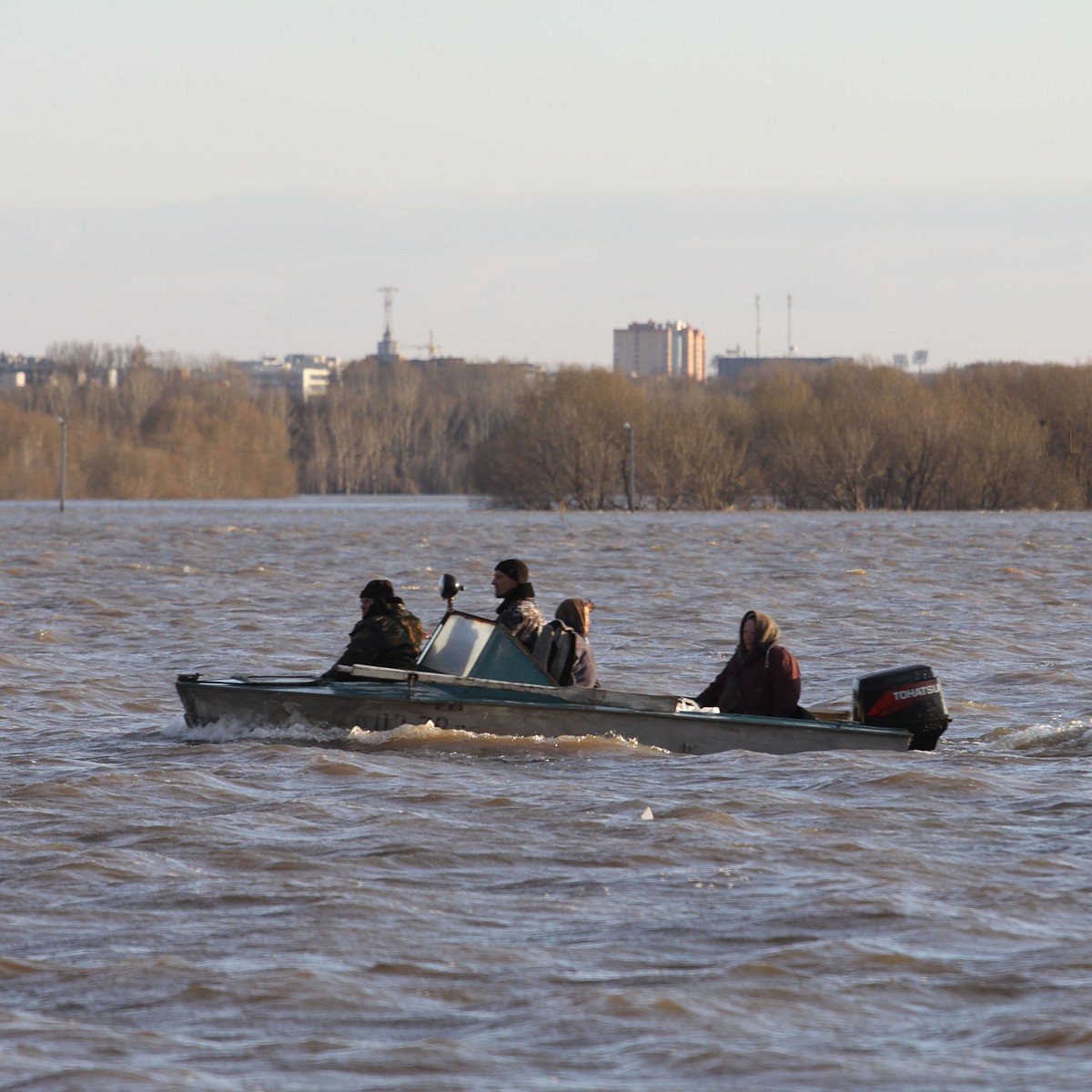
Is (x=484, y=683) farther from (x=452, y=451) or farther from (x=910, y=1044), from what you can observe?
(x=452, y=451)

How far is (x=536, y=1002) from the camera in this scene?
26.0 feet

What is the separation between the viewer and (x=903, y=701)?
14203 mm

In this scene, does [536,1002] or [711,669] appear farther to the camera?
[711,669]

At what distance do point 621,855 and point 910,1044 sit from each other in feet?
11.3

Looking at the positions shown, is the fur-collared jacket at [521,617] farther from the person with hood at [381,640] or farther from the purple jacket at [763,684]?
the purple jacket at [763,684]

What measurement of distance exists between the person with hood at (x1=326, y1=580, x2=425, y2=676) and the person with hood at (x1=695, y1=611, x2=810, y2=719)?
2.36 meters

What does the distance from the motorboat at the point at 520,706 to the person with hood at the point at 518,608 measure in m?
0.16

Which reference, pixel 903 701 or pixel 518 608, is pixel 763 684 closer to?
pixel 903 701

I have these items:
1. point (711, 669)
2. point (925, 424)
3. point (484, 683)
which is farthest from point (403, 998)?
point (925, 424)

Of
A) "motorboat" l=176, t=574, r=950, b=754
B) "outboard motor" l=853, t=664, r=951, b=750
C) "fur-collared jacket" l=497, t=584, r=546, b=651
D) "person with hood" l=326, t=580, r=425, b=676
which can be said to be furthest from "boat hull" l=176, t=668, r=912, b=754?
"fur-collared jacket" l=497, t=584, r=546, b=651

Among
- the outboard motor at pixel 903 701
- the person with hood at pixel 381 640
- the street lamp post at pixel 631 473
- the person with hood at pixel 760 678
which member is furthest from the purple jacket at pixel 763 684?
the street lamp post at pixel 631 473

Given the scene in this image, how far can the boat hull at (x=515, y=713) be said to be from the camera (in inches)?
550

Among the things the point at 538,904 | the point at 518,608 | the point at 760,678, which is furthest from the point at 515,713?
the point at 538,904

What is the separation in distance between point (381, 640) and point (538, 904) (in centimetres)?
540
